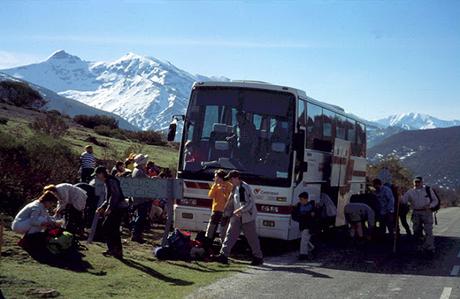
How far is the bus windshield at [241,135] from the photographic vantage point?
14719mm

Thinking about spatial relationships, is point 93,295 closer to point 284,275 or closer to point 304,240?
point 284,275

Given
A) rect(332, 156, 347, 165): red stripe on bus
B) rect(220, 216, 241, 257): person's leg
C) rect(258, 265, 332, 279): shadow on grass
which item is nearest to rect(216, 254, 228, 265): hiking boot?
rect(220, 216, 241, 257): person's leg

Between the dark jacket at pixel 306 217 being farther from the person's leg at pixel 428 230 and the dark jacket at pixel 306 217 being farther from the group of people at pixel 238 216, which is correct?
the person's leg at pixel 428 230

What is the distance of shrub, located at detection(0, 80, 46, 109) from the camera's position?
62375 mm

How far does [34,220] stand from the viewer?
1080 cm

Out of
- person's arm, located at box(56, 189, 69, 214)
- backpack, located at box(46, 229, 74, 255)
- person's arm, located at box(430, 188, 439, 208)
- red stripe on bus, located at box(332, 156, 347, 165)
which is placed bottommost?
backpack, located at box(46, 229, 74, 255)

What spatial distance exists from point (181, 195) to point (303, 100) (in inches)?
162

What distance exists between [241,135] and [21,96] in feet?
175

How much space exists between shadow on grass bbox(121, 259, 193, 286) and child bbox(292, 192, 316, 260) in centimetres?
403

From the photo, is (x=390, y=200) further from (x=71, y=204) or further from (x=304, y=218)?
(x=71, y=204)

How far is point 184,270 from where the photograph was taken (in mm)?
11727

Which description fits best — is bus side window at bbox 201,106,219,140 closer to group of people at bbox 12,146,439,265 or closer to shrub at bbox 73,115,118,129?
group of people at bbox 12,146,439,265

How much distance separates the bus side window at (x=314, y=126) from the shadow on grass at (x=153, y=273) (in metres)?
6.12

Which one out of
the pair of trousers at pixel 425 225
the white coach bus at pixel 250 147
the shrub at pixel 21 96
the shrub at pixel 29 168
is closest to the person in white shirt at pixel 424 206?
the pair of trousers at pixel 425 225
